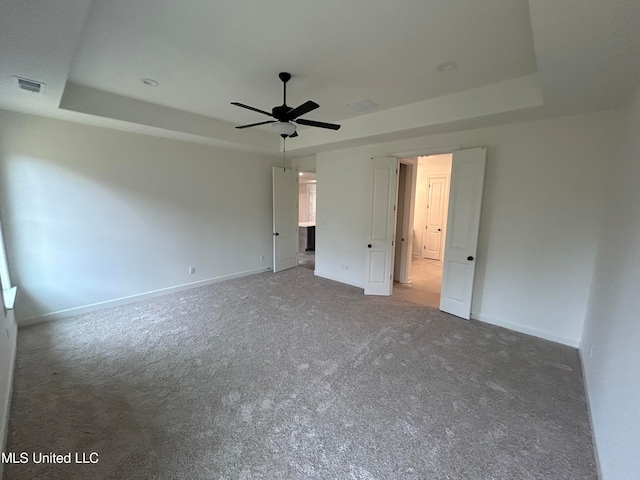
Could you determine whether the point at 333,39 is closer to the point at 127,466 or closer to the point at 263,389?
the point at 263,389

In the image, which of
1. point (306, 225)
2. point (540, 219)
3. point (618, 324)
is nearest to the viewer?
point (618, 324)

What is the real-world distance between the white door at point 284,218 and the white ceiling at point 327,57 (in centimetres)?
213

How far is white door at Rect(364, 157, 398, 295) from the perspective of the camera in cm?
438

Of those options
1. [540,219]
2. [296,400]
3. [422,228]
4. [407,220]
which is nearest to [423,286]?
[407,220]

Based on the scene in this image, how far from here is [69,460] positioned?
5.38 ft

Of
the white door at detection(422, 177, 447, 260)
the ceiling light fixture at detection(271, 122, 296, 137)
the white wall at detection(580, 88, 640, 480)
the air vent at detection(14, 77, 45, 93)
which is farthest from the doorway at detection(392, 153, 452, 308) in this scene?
the air vent at detection(14, 77, 45, 93)

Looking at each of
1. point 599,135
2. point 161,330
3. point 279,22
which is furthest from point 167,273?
point 599,135

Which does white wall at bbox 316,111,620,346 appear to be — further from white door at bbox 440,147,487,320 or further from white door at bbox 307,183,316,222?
white door at bbox 307,183,316,222

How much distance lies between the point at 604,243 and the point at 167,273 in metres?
5.74

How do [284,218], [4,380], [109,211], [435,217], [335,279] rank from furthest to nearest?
[435,217] < [284,218] < [335,279] < [109,211] < [4,380]

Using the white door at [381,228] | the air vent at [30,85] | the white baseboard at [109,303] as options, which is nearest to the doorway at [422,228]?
the white door at [381,228]

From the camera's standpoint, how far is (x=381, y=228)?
4.53 m

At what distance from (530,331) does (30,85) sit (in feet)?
19.4

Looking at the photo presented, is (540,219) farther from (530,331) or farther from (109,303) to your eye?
(109,303)
